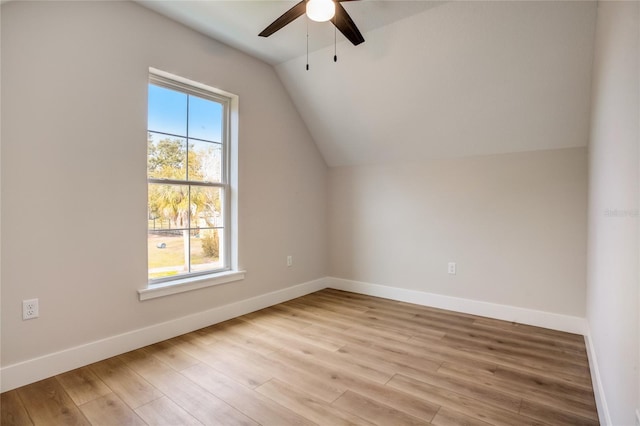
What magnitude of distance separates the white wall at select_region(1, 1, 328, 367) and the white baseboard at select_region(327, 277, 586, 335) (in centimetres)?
183

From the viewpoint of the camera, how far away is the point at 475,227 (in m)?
3.30

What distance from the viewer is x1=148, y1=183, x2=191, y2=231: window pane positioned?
8.69 ft

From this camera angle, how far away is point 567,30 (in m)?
2.23

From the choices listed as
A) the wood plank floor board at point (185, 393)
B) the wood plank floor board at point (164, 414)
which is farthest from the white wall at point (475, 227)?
the wood plank floor board at point (164, 414)

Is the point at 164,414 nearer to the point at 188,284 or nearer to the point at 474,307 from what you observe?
the point at 188,284

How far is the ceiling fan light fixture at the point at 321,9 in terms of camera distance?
1.85 metres

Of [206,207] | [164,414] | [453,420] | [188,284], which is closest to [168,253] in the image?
[188,284]

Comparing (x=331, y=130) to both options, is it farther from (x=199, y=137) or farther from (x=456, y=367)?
(x=456, y=367)

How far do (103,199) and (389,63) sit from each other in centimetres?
263

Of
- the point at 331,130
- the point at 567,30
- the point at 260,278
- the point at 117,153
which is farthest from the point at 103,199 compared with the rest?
the point at 567,30

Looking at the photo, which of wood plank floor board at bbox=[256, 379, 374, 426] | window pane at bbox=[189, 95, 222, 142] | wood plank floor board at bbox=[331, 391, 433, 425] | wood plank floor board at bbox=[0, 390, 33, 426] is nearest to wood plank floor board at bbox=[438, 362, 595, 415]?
wood plank floor board at bbox=[331, 391, 433, 425]

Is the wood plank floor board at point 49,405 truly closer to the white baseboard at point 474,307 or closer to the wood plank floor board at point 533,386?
the wood plank floor board at point 533,386

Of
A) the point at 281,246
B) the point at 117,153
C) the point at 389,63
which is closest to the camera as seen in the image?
the point at 117,153

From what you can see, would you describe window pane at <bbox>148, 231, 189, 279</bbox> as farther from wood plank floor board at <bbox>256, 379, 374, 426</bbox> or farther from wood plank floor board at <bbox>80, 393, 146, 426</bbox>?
wood plank floor board at <bbox>256, 379, 374, 426</bbox>
